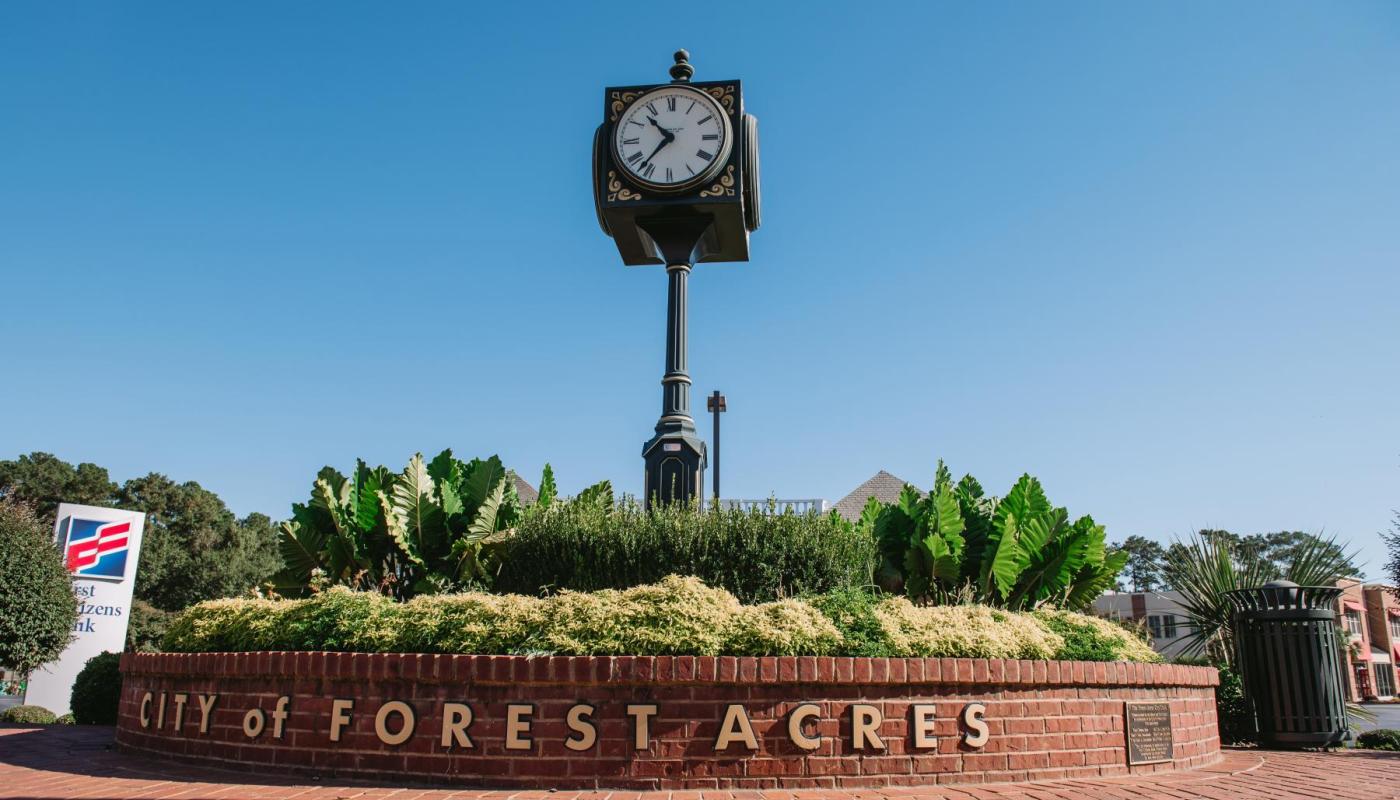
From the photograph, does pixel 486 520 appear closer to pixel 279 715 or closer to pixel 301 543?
pixel 301 543

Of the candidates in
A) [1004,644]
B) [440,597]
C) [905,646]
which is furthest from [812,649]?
[440,597]

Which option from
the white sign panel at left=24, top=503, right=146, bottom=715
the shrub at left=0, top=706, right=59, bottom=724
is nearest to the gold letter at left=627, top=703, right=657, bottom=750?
the shrub at left=0, top=706, right=59, bottom=724

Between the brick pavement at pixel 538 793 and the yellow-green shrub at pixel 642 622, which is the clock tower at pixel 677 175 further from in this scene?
the brick pavement at pixel 538 793

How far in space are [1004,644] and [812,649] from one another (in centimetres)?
131

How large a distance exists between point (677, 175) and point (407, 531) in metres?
4.19

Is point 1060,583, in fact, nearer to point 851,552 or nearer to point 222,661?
point 851,552

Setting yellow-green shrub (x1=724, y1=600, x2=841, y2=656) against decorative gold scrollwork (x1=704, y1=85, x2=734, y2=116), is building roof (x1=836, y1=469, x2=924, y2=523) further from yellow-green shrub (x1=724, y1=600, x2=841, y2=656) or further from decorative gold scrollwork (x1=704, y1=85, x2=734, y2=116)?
yellow-green shrub (x1=724, y1=600, x2=841, y2=656)

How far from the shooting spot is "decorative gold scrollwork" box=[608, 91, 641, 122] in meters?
9.40

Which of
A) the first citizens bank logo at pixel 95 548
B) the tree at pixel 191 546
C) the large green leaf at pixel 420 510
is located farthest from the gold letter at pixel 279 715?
the tree at pixel 191 546

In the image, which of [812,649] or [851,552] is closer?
[812,649]

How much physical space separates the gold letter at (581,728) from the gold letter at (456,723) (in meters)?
0.56

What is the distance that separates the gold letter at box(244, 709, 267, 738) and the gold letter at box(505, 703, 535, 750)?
168 centimetres

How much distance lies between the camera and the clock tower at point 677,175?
8.94 m

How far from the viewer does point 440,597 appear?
6121mm
